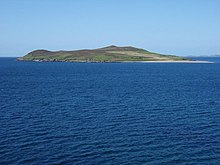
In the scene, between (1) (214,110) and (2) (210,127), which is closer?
(2) (210,127)

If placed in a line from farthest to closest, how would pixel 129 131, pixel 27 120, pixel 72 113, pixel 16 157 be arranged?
pixel 72 113
pixel 27 120
pixel 129 131
pixel 16 157

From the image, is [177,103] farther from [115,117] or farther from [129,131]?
[129,131]

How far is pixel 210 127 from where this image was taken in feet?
171

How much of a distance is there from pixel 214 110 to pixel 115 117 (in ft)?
71.4

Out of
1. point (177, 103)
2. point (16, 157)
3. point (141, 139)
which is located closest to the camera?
point (16, 157)

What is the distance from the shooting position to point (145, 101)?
76.9m

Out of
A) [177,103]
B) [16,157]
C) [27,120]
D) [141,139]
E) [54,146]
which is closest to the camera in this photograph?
[16,157]

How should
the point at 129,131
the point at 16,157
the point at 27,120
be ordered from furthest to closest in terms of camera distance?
the point at 27,120 → the point at 129,131 → the point at 16,157

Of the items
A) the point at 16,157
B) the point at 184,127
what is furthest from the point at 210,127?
the point at 16,157

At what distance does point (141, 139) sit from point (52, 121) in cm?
1794

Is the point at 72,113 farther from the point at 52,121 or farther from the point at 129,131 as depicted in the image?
the point at 129,131

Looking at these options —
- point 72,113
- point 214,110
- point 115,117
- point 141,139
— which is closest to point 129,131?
point 141,139

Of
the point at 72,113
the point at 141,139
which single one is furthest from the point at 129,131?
the point at 72,113

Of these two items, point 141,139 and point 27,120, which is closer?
point 141,139
